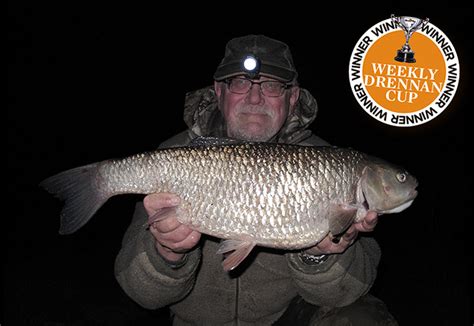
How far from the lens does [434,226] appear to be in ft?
23.9

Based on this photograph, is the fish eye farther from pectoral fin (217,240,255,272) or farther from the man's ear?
the man's ear

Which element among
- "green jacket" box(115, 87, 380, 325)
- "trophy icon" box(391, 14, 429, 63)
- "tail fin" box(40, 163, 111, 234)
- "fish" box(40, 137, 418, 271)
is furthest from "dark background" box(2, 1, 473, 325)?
"trophy icon" box(391, 14, 429, 63)

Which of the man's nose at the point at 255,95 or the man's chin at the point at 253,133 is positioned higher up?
the man's nose at the point at 255,95

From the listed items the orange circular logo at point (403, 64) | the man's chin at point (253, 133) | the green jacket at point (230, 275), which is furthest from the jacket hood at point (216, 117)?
the orange circular logo at point (403, 64)

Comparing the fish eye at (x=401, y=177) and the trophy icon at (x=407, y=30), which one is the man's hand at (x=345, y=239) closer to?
the fish eye at (x=401, y=177)

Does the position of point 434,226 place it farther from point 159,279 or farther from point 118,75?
point 118,75

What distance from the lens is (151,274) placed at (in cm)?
219

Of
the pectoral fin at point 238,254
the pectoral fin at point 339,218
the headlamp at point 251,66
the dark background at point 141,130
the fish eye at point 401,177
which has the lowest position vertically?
the dark background at point 141,130

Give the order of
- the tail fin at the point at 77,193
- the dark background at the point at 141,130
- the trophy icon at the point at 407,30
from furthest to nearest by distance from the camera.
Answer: the trophy icon at the point at 407,30, the dark background at the point at 141,130, the tail fin at the point at 77,193

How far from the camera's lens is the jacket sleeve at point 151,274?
7.13ft

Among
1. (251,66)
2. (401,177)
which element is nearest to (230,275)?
(401,177)

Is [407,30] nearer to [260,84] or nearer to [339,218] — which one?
[260,84]

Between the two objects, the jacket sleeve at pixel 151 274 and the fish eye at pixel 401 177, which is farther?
the jacket sleeve at pixel 151 274

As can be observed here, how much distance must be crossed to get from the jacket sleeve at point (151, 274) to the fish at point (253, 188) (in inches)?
14.8
